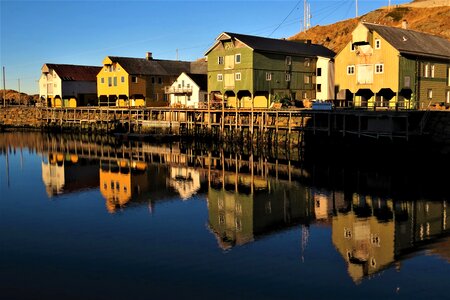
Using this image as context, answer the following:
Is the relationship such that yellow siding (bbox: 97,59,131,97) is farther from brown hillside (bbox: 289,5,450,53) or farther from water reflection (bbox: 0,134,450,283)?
brown hillside (bbox: 289,5,450,53)

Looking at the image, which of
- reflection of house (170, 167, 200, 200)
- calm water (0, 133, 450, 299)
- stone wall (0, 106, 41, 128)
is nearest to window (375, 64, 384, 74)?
calm water (0, 133, 450, 299)

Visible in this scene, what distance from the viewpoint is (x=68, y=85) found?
82.7 meters

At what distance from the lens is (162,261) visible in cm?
1831

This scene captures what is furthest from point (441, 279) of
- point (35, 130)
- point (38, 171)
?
point (35, 130)

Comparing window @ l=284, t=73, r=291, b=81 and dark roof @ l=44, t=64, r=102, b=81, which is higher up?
dark roof @ l=44, t=64, r=102, b=81

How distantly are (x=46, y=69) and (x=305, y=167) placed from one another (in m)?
59.7

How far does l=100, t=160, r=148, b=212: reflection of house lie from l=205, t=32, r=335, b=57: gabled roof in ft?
67.0

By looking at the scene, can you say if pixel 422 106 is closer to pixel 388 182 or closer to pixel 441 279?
pixel 388 182

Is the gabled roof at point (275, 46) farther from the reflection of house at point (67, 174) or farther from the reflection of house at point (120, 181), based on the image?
the reflection of house at point (67, 174)

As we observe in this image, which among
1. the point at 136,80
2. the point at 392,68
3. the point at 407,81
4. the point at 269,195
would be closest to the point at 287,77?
the point at 392,68

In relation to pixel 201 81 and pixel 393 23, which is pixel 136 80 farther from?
pixel 393 23

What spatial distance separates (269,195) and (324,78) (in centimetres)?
3527

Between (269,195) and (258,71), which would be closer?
(269,195)

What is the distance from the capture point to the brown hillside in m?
86.7
